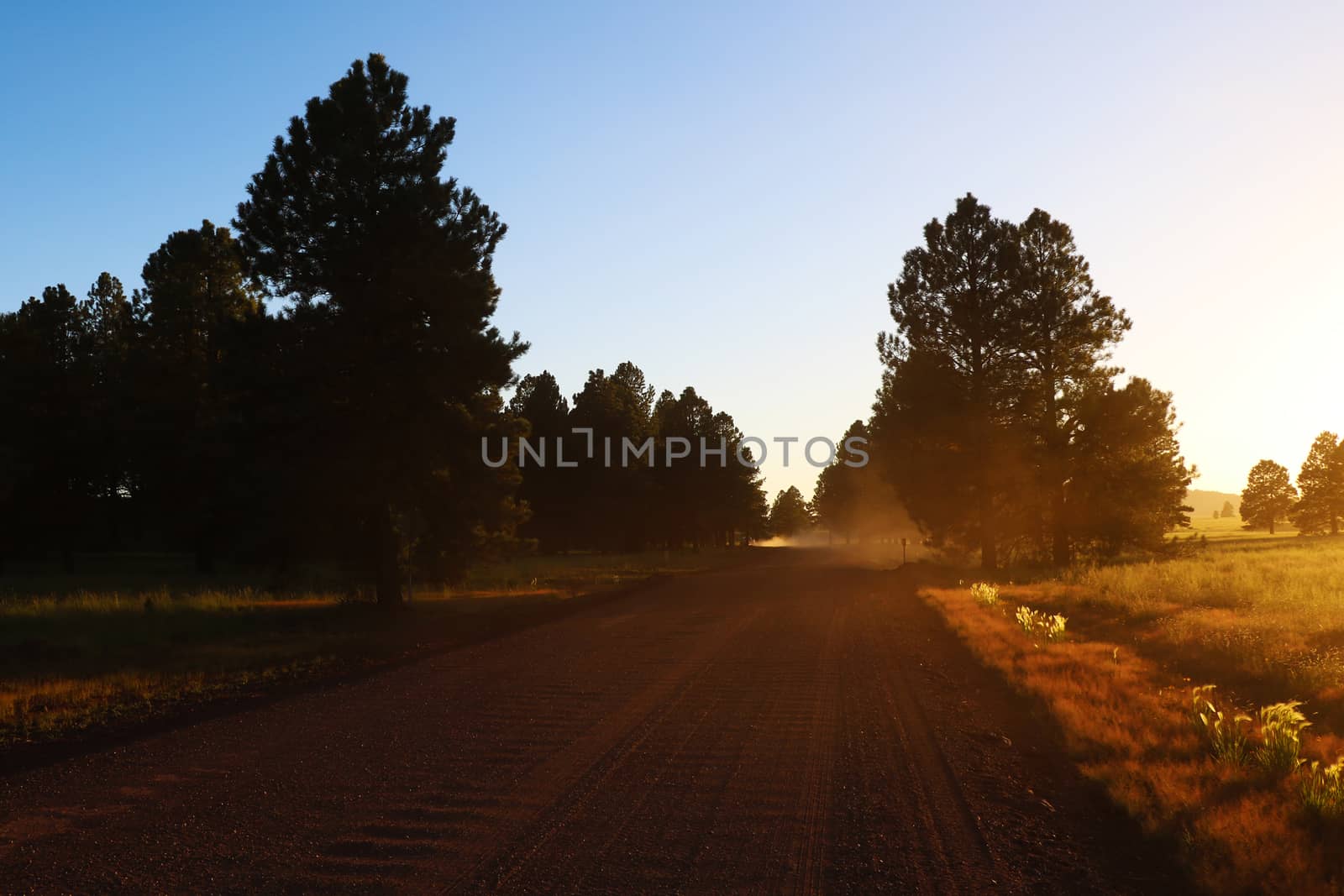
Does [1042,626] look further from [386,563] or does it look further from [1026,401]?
[1026,401]

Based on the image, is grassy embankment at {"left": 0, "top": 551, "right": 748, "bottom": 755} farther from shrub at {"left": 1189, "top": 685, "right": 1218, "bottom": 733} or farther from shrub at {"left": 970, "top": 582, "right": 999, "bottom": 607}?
shrub at {"left": 970, "top": 582, "right": 999, "bottom": 607}

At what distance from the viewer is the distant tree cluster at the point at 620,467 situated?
75.9 meters

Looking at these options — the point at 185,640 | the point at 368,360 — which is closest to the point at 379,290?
the point at 368,360

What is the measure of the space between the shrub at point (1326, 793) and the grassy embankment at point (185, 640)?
11381 millimetres

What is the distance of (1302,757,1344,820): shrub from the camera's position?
21.5 feet

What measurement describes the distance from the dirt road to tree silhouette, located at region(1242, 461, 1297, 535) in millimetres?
122219

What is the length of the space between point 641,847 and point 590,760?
2487 millimetres

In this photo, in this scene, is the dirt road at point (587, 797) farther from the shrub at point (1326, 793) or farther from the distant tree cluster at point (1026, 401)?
the distant tree cluster at point (1026, 401)

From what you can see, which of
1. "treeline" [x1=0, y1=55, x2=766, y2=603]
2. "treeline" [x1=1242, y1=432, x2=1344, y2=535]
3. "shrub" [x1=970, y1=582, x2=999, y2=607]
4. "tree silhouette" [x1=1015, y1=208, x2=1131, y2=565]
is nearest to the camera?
"treeline" [x1=0, y1=55, x2=766, y2=603]

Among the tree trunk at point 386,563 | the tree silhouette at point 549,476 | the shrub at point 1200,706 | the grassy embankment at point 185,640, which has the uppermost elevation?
the tree silhouette at point 549,476

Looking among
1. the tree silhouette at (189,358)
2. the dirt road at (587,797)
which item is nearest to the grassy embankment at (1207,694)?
the dirt road at (587,797)

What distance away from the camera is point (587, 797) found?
729cm

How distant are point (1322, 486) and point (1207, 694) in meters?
104

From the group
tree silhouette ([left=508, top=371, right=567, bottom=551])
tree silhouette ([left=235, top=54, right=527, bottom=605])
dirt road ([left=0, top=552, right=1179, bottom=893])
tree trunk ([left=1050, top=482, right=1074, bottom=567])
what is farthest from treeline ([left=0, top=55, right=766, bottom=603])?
tree silhouette ([left=508, top=371, right=567, bottom=551])
